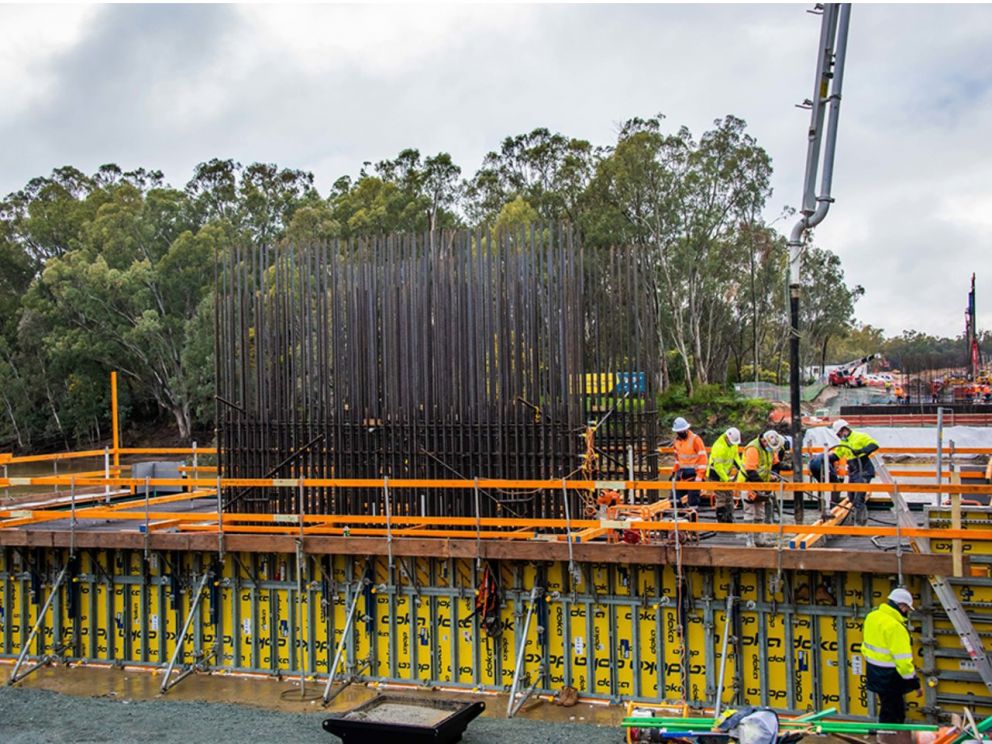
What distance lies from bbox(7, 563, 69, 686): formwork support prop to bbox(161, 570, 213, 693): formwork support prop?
2.16 meters

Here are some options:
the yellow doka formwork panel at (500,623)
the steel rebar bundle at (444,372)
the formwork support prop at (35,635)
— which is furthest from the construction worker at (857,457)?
the formwork support prop at (35,635)

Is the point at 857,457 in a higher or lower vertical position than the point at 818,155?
lower

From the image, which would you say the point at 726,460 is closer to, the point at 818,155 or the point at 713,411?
the point at 818,155

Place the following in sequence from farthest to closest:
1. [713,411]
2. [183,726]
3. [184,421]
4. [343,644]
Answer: [184,421] → [713,411] → [343,644] → [183,726]

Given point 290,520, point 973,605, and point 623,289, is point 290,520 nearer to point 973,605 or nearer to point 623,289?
point 623,289

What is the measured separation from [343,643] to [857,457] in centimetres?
768

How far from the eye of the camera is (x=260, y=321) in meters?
16.0

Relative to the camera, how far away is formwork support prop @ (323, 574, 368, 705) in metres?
13.2

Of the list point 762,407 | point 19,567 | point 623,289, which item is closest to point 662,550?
point 623,289

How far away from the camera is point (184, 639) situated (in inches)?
587

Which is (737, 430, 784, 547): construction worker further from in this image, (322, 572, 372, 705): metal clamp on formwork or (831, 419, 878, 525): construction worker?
(322, 572, 372, 705): metal clamp on formwork

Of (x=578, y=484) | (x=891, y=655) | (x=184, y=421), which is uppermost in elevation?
(x=184, y=421)

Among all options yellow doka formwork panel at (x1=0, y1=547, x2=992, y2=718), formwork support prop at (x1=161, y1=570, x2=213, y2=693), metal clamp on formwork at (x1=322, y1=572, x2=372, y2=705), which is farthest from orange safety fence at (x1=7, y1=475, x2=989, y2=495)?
formwork support prop at (x1=161, y1=570, x2=213, y2=693)

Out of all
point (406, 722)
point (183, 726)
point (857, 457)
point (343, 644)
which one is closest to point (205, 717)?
point (183, 726)
